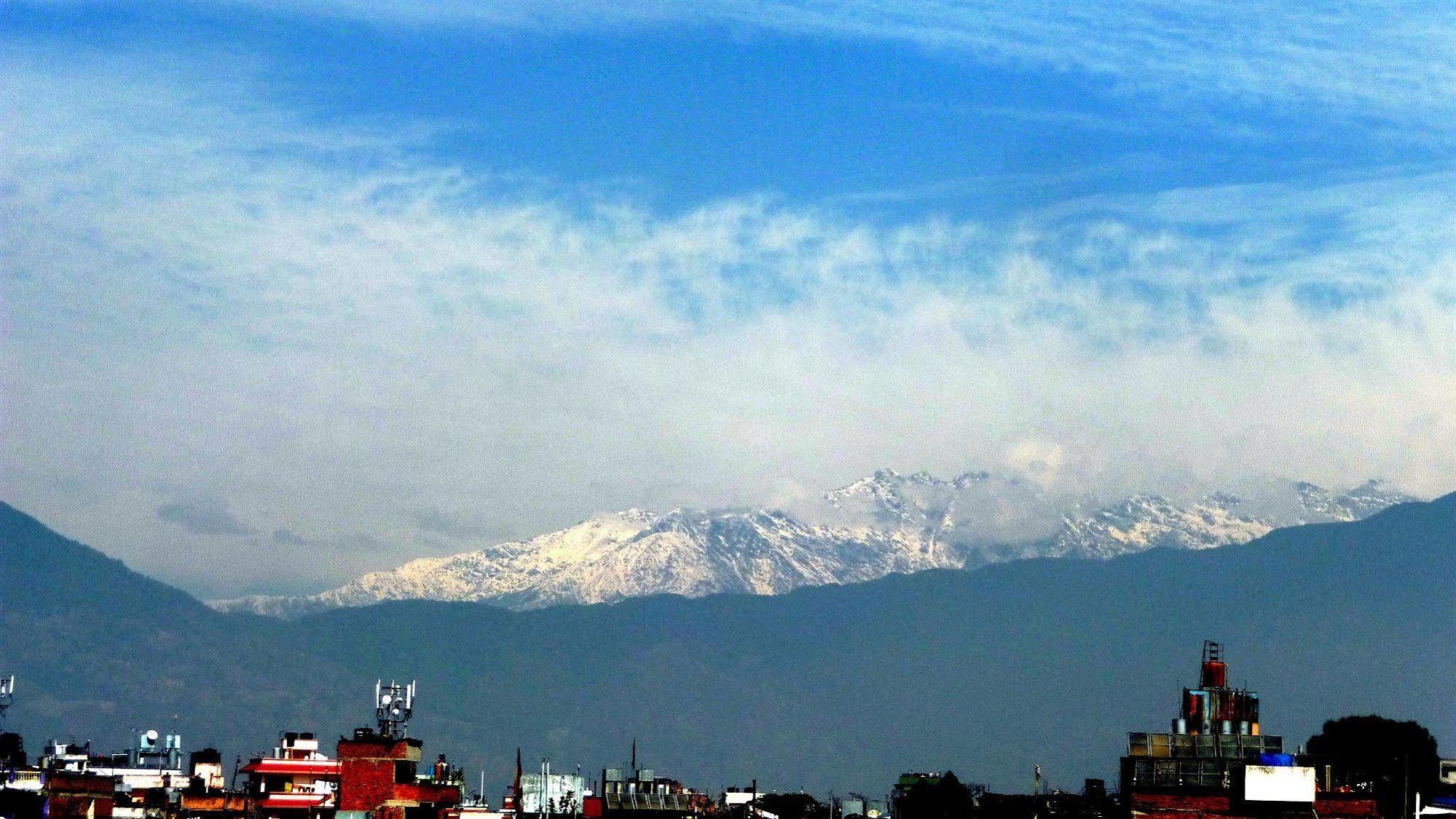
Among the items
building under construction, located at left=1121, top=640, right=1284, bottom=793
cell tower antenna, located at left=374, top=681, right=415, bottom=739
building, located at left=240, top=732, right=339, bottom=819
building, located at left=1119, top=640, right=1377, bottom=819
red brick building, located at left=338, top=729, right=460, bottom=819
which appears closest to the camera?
building, located at left=1119, top=640, right=1377, bottom=819

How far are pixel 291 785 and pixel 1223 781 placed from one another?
69.7 meters

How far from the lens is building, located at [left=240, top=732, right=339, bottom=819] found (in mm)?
161500

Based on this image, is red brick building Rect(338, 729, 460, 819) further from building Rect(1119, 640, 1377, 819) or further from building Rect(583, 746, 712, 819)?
building Rect(1119, 640, 1377, 819)

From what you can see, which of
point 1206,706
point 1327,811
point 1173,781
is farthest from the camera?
point 1206,706

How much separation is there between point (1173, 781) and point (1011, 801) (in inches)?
2346

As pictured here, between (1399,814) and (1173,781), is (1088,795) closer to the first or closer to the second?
(1399,814)

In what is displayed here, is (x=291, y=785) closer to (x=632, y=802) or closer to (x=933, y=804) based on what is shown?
(x=632, y=802)

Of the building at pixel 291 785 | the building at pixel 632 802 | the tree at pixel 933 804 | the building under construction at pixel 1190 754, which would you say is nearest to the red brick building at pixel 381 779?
the building at pixel 291 785

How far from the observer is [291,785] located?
170 meters

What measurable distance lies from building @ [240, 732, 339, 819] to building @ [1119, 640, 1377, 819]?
51.3 m

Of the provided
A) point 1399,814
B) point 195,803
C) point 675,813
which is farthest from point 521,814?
point 1399,814

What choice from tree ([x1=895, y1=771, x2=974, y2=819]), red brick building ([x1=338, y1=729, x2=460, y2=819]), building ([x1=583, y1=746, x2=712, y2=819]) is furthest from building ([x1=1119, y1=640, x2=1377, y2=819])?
red brick building ([x1=338, y1=729, x2=460, y2=819])

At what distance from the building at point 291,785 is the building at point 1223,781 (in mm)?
51304

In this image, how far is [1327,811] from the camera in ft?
387
